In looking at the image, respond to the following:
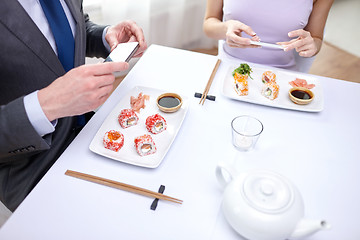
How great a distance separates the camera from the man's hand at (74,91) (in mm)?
842

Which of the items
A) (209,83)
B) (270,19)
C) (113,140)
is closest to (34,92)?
(113,140)

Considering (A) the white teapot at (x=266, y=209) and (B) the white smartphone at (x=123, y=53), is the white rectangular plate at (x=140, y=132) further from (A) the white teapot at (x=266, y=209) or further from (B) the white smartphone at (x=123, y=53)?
(A) the white teapot at (x=266, y=209)

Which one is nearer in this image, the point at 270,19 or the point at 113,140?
the point at 113,140

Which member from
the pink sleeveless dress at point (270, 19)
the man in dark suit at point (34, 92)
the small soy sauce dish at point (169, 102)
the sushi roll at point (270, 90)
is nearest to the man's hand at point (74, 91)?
the man in dark suit at point (34, 92)

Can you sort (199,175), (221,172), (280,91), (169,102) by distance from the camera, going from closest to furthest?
(221,172), (199,175), (169,102), (280,91)

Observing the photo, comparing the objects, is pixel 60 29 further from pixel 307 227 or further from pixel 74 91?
pixel 307 227

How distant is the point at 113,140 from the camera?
3.05 ft

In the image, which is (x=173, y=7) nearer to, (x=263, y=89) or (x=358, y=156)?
(x=263, y=89)

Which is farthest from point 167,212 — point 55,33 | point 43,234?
point 55,33

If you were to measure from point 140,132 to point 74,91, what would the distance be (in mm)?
276

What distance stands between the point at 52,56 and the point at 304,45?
1.09 meters

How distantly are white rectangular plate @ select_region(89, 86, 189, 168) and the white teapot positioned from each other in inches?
11.4

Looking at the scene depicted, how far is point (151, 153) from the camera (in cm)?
93

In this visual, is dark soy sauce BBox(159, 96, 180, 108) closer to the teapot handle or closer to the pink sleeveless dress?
the teapot handle
